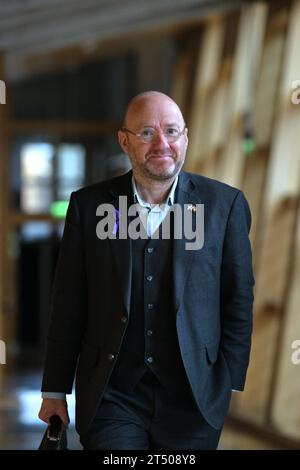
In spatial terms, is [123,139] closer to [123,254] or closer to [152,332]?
[123,254]

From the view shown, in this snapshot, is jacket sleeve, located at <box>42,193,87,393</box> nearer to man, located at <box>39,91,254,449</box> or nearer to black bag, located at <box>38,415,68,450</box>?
man, located at <box>39,91,254,449</box>

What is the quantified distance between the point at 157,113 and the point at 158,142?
0.09 metres

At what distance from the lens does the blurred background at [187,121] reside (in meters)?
7.14

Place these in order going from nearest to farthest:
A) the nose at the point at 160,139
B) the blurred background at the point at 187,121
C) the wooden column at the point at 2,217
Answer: the nose at the point at 160,139
the blurred background at the point at 187,121
the wooden column at the point at 2,217

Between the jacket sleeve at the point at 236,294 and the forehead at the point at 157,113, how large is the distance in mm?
326

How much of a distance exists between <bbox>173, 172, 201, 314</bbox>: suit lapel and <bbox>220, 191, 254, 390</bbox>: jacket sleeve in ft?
0.38

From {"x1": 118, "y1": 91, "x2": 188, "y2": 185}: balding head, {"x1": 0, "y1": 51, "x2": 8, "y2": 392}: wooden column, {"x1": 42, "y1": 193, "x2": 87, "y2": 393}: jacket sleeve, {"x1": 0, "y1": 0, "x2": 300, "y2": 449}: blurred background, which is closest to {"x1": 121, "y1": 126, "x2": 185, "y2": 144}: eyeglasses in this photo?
{"x1": 118, "y1": 91, "x2": 188, "y2": 185}: balding head

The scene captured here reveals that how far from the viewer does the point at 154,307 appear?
2.54m

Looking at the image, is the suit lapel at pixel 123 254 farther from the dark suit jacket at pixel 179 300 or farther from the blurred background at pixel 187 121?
the blurred background at pixel 187 121

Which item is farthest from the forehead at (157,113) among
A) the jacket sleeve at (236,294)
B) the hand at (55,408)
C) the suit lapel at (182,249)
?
the hand at (55,408)

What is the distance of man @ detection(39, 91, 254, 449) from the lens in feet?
8.28

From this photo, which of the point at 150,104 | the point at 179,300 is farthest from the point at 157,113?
the point at 179,300

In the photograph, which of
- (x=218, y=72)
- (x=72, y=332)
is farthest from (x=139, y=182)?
(x=218, y=72)

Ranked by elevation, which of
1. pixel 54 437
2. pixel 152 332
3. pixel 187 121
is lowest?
pixel 54 437
